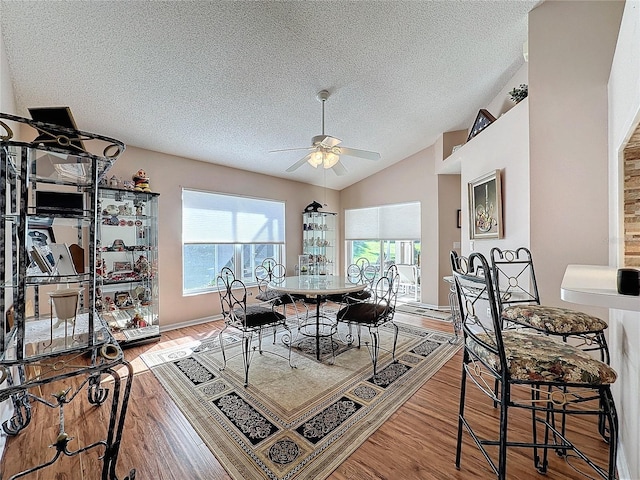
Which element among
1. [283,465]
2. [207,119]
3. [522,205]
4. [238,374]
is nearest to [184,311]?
[238,374]

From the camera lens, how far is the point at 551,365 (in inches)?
43.2

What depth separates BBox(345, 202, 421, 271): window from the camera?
5.37 meters

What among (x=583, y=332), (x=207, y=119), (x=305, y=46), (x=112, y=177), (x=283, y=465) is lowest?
(x=283, y=465)

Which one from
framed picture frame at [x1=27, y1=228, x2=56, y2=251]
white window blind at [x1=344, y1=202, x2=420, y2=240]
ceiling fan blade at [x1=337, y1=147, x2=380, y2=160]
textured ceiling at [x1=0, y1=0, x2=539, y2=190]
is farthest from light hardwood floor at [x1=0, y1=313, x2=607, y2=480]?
white window blind at [x1=344, y1=202, x2=420, y2=240]

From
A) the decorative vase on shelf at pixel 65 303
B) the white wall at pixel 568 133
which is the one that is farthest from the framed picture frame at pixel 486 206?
the decorative vase on shelf at pixel 65 303

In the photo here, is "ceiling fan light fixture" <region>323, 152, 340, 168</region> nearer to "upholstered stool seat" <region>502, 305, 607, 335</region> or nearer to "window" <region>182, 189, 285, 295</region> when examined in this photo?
"upholstered stool seat" <region>502, 305, 607, 335</region>

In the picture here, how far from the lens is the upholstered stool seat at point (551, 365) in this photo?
3.51 ft

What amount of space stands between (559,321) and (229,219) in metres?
4.24

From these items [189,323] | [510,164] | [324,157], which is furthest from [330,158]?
[189,323]

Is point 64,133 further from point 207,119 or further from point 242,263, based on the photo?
point 242,263

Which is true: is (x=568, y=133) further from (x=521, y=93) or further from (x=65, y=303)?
(x=65, y=303)

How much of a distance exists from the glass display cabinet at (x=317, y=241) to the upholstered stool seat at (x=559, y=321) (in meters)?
4.17

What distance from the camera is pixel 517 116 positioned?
8.65 feet

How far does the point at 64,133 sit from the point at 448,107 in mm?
4028
